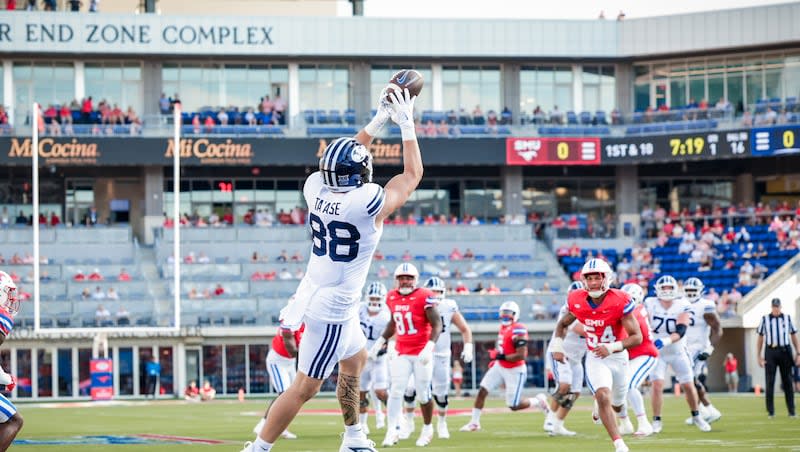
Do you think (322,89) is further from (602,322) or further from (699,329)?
(602,322)

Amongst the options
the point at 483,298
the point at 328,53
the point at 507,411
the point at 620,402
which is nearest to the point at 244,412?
the point at 507,411

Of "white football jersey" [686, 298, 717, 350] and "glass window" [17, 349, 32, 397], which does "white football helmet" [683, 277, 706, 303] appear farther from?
"glass window" [17, 349, 32, 397]

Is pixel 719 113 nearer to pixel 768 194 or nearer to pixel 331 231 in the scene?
pixel 768 194

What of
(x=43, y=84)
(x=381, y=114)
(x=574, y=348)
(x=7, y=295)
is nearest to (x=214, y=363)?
(x=43, y=84)

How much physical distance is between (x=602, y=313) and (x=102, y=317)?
28.0 m

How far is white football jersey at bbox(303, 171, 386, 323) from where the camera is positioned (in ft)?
33.1

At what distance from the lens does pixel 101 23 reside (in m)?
47.5

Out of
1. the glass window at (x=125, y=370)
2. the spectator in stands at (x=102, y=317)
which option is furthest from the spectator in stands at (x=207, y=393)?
the spectator in stands at (x=102, y=317)

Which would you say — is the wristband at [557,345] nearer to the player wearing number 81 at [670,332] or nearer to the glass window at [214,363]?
the player wearing number 81 at [670,332]

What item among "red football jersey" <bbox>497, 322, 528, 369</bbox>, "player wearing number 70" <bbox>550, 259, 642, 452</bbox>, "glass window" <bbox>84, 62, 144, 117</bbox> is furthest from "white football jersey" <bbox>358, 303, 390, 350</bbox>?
"glass window" <bbox>84, 62, 144, 117</bbox>

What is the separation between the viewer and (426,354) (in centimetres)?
1728

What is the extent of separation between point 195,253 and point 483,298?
368 inches

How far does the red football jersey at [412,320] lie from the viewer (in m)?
17.2

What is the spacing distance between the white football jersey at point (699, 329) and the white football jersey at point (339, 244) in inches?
483
